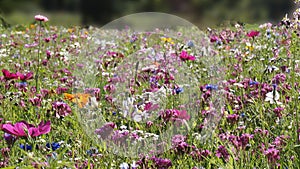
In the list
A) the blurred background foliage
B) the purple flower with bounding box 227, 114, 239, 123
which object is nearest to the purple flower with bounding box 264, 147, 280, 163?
the purple flower with bounding box 227, 114, 239, 123

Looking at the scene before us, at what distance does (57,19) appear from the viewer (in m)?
13.3

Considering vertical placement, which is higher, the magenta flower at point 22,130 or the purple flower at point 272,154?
the magenta flower at point 22,130

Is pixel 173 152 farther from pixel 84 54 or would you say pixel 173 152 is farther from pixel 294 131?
pixel 84 54

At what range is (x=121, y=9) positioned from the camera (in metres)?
12.5

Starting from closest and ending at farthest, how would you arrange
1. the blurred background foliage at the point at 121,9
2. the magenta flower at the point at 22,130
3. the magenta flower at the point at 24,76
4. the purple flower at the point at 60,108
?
1. the magenta flower at the point at 22,130
2. the purple flower at the point at 60,108
3. the magenta flower at the point at 24,76
4. the blurred background foliage at the point at 121,9

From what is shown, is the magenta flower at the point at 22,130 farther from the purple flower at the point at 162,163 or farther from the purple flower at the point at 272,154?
the purple flower at the point at 272,154

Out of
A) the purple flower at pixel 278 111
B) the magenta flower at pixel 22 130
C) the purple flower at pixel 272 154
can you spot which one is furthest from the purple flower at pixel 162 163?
the purple flower at pixel 278 111

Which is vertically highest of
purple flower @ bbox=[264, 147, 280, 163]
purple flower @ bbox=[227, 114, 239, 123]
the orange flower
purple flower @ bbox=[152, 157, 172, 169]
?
the orange flower

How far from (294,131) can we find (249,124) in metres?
0.46

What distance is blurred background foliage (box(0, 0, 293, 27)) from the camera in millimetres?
9227

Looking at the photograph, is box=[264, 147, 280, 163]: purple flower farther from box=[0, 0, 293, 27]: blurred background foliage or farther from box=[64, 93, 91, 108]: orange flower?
box=[0, 0, 293, 27]: blurred background foliage

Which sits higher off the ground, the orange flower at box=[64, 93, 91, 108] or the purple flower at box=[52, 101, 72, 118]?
the orange flower at box=[64, 93, 91, 108]

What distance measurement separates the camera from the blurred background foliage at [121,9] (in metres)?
9.23

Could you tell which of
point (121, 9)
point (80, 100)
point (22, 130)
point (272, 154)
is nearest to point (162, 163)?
point (272, 154)
